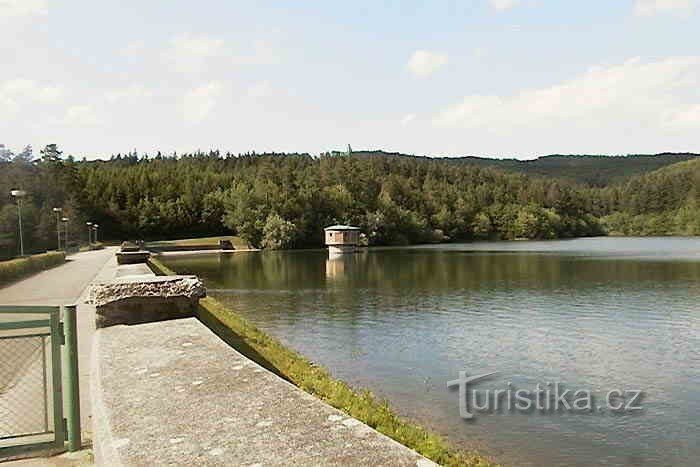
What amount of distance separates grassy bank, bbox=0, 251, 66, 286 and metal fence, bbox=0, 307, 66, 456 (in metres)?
20.8

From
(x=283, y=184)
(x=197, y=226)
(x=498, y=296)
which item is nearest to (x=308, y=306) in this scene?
(x=498, y=296)

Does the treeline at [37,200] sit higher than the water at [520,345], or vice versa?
the treeline at [37,200]

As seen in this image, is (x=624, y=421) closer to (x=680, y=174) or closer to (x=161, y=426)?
(x=161, y=426)

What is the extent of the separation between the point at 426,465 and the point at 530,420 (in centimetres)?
874

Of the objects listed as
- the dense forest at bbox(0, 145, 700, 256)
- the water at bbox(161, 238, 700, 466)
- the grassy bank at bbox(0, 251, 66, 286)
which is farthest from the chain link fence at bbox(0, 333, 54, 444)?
the dense forest at bbox(0, 145, 700, 256)

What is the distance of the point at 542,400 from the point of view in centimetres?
1259

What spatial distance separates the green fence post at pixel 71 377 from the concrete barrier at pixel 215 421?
0.23 m

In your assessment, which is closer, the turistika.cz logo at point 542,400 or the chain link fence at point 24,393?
the chain link fence at point 24,393

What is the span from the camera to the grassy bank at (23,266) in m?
27.8

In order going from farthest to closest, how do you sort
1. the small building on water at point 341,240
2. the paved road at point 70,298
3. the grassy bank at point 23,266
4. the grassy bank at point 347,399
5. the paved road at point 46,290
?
the small building on water at point 341,240 < the grassy bank at point 23,266 < the paved road at point 46,290 < the paved road at point 70,298 < the grassy bank at point 347,399

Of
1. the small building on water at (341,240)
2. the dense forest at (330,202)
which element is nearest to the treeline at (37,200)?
the dense forest at (330,202)

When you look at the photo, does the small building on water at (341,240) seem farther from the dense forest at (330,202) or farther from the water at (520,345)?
the water at (520,345)

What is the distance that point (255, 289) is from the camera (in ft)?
111

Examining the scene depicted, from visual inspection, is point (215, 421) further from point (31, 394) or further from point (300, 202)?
point (300, 202)
